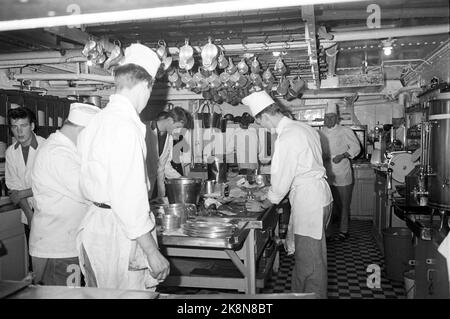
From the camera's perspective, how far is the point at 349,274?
531 cm

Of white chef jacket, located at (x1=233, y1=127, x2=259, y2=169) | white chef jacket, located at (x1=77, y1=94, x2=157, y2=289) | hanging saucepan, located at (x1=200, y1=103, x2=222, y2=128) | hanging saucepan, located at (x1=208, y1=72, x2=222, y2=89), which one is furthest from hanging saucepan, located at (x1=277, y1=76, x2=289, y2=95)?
white chef jacket, located at (x1=77, y1=94, x2=157, y2=289)

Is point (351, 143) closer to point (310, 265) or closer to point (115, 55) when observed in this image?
point (310, 265)

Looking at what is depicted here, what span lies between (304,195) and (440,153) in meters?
1.20

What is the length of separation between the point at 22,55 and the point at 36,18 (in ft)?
13.6

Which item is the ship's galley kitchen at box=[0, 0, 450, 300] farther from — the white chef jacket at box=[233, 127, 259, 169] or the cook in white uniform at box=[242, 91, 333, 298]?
the white chef jacket at box=[233, 127, 259, 169]

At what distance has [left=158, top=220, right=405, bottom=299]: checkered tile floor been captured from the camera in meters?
4.57

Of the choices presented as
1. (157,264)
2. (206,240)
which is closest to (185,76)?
(206,240)

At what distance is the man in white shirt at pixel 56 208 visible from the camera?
2887 millimetres

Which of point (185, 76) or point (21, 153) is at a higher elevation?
point (185, 76)

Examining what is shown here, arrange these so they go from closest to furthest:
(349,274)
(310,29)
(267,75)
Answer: (310,29), (349,274), (267,75)

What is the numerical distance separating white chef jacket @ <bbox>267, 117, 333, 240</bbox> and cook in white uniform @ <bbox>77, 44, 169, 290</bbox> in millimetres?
1719

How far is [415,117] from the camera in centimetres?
749

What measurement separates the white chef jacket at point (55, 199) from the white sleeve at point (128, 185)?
101cm
